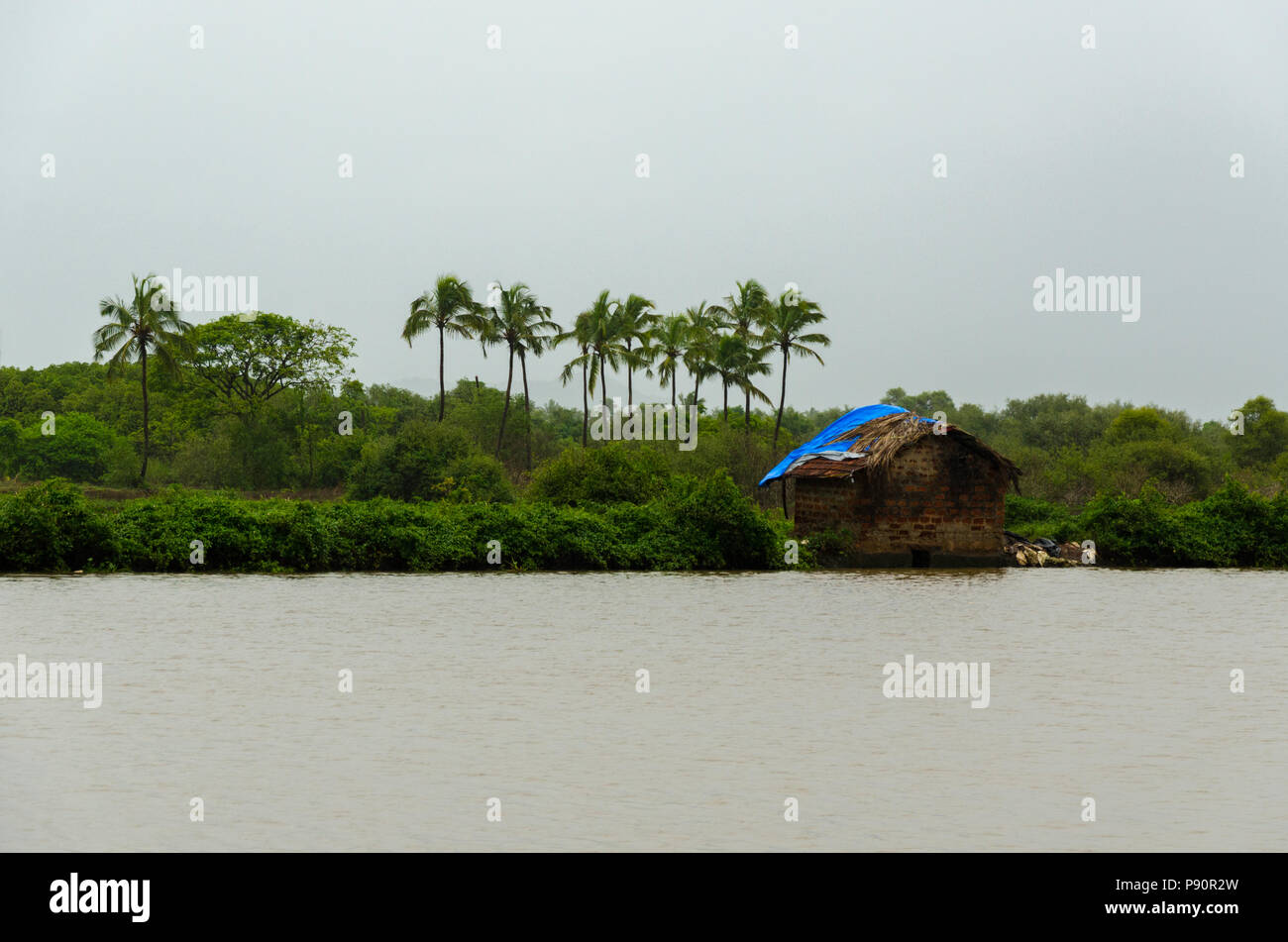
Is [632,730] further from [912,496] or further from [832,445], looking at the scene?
[832,445]

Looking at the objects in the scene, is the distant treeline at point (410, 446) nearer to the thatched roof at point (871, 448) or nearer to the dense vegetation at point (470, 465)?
the dense vegetation at point (470, 465)

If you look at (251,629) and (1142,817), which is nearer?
(1142,817)

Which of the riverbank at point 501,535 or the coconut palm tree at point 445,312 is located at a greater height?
the coconut palm tree at point 445,312

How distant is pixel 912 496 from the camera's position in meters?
30.5

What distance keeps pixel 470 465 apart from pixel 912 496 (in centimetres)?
1727

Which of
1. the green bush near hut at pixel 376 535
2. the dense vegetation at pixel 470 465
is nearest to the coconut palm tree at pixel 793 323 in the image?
the dense vegetation at pixel 470 465

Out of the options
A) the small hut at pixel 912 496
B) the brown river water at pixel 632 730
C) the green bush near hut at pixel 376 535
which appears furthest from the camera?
the small hut at pixel 912 496

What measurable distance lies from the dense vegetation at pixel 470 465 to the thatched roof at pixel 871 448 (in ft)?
6.66

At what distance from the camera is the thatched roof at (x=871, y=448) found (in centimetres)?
3009

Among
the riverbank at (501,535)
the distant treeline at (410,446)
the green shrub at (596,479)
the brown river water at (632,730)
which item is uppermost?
the distant treeline at (410,446)
